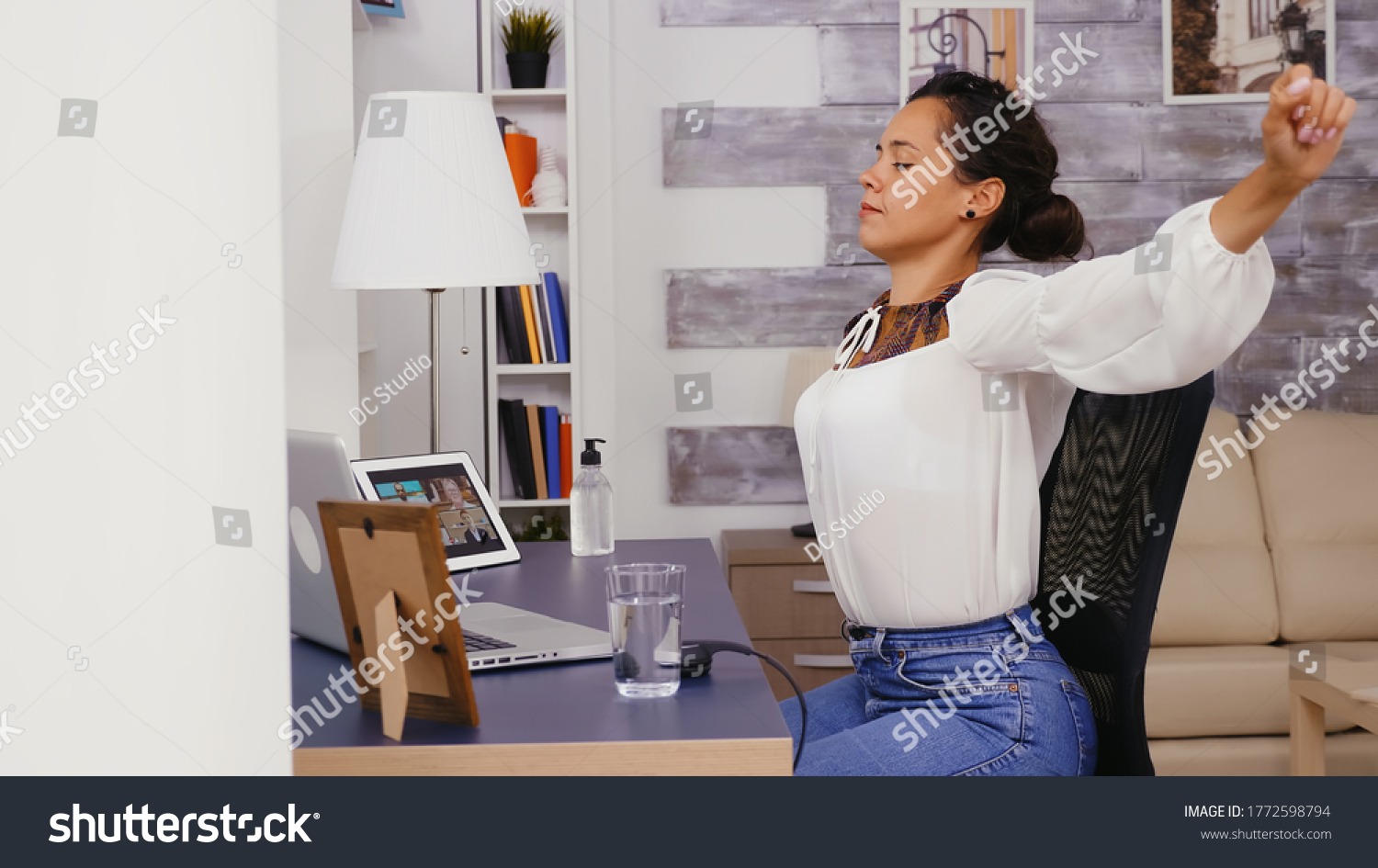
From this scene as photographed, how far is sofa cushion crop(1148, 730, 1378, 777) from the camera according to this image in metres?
2.30

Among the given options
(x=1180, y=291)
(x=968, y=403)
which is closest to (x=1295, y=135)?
(x=1180, y=291)

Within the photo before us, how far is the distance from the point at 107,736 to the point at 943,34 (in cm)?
279

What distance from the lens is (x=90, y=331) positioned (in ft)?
→ 1.93

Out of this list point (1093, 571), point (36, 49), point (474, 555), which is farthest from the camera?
point (474, 555)

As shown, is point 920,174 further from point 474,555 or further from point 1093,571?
point 474,555

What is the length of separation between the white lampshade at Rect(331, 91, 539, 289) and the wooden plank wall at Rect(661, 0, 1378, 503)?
4.29ft

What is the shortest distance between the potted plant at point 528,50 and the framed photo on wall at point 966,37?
3.02ft

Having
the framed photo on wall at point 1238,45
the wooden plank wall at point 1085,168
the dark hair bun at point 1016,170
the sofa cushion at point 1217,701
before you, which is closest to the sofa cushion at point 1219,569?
the sofa cushion at point 1217,701

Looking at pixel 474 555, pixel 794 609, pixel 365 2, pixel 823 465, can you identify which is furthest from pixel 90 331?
pixel 365 2

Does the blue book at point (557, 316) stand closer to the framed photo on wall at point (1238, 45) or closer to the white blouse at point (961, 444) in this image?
the white blouse at point (961, 444)

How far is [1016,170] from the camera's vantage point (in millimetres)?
1247

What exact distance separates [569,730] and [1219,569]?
2104 millimetres

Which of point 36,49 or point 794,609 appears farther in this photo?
point 794,609
